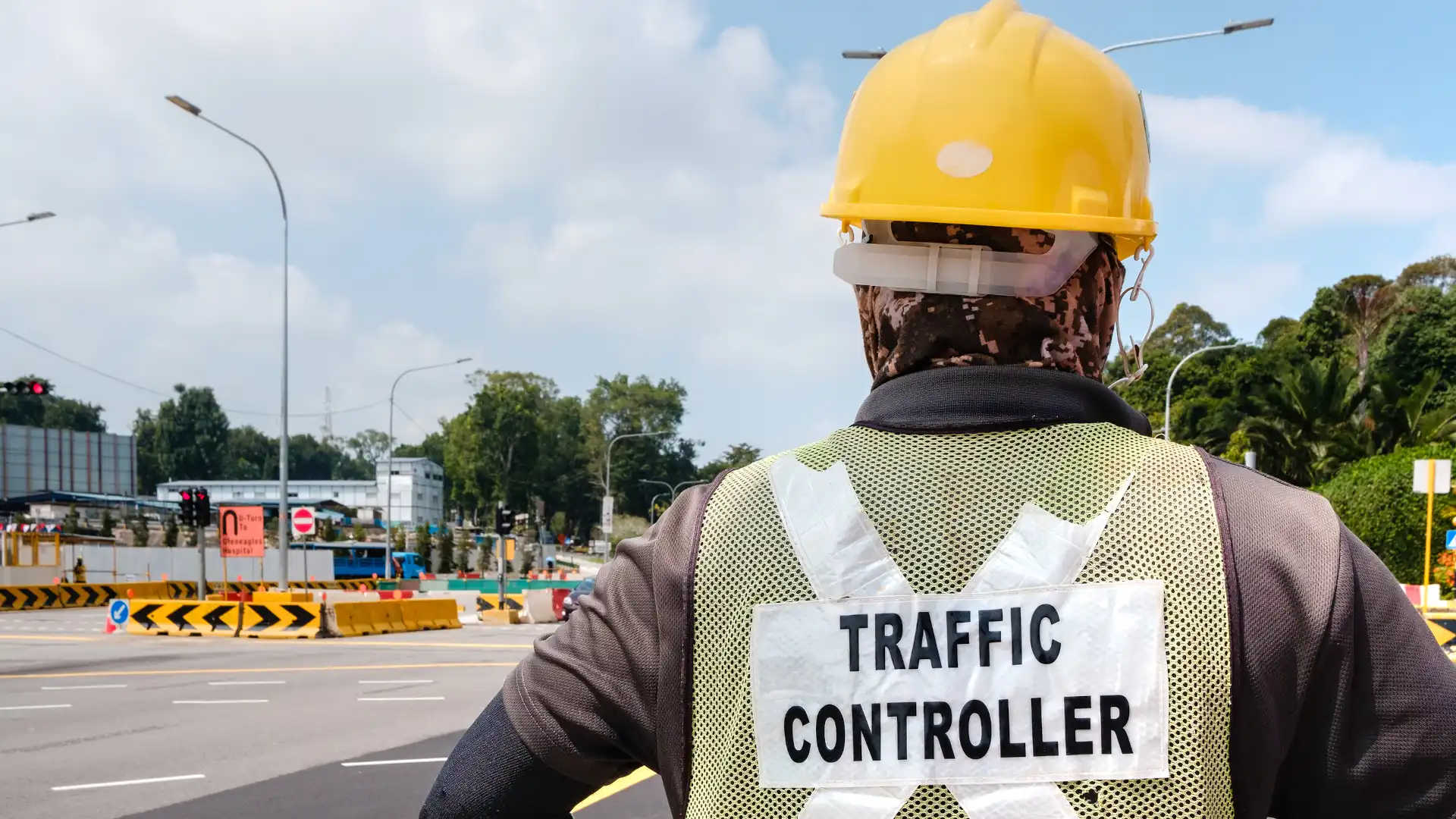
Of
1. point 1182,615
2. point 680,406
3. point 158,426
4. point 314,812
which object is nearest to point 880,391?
point 1182,615

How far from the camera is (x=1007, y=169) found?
140 centimetres

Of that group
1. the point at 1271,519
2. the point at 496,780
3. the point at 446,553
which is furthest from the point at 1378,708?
the point at 446,553

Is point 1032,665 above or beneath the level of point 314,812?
above

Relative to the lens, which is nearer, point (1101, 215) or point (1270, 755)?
point (1270, 755)

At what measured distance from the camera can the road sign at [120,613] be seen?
25.0 meters

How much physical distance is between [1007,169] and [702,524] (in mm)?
502

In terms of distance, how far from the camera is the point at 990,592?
1267 mm

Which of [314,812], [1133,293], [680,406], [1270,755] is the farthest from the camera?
[680,406]

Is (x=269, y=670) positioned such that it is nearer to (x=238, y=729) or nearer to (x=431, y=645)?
(x=431, y=645)

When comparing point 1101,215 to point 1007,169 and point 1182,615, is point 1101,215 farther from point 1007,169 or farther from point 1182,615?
point 1182,615

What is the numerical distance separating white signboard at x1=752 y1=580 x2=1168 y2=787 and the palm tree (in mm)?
41514

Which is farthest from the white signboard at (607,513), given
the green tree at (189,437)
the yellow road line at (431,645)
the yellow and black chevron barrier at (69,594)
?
the green tree at (189,437)

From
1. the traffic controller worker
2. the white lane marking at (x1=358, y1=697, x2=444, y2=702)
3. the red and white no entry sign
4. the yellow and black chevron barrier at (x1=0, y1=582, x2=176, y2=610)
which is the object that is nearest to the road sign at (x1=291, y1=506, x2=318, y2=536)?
the red and white no entry sign

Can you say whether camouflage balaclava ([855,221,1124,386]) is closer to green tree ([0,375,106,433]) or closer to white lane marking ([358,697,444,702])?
white lane marking ([358,697,444,702])
